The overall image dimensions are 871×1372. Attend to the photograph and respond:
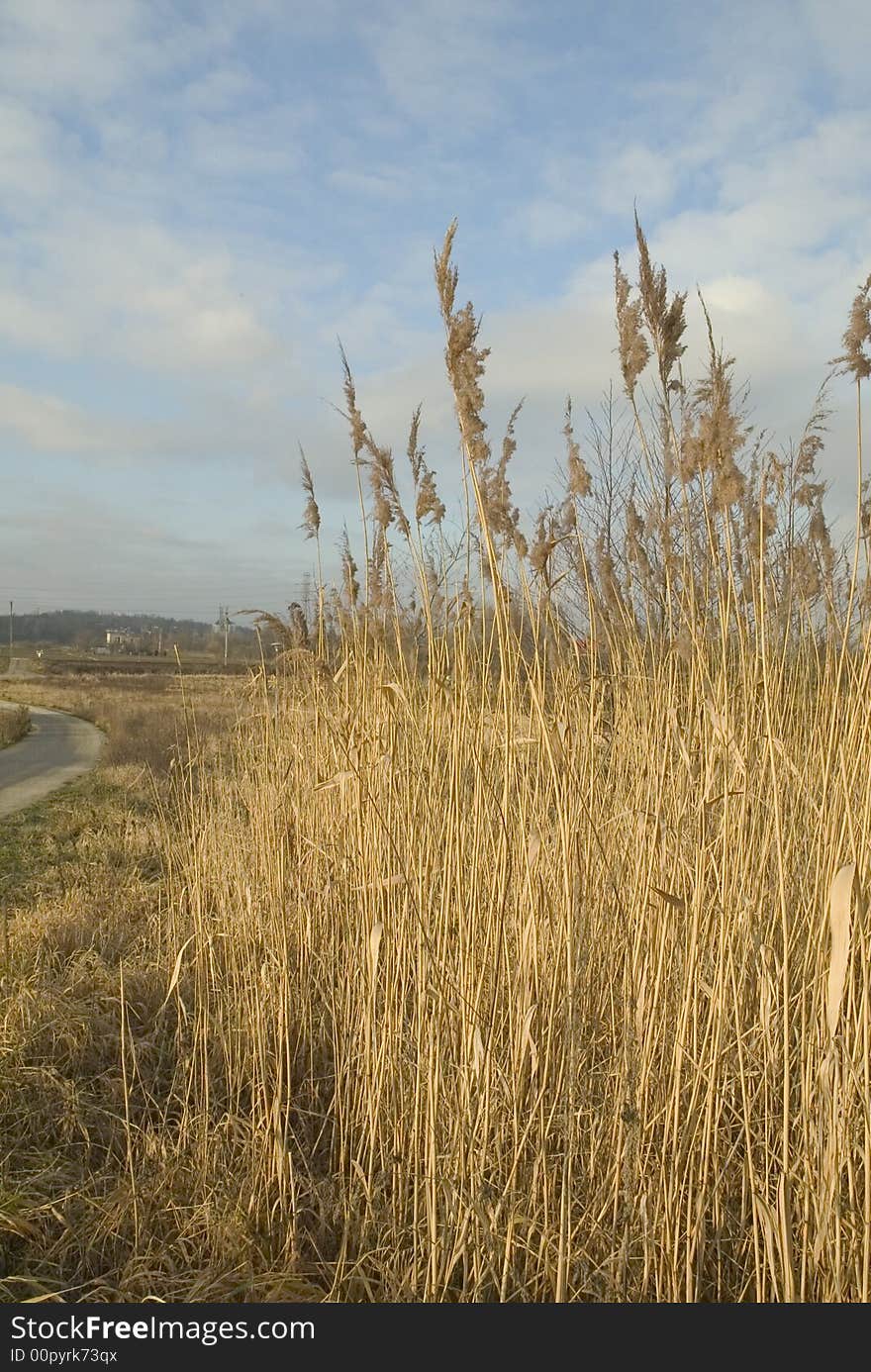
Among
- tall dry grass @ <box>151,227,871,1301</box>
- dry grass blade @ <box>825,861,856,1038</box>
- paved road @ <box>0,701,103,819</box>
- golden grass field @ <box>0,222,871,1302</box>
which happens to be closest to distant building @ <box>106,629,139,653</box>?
paved road @ <box>0,701,103,819</box>

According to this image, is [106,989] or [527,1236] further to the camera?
[106,989]

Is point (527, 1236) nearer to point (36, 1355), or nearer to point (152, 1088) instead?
point (36, 1355)

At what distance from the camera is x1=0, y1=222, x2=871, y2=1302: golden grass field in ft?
5.02

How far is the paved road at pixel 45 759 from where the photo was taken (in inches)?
398

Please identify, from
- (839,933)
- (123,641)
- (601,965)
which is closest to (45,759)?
(601,965)

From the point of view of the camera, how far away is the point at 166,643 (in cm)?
362

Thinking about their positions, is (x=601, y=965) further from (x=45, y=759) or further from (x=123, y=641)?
(x=123, y=641)

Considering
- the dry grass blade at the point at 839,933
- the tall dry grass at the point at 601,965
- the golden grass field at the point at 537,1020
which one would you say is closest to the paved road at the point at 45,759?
the golden grass field at the point at 537,1020

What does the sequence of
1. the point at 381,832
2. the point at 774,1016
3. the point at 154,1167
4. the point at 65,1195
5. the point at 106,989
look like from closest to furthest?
the point at 774,1016
the point at 65,1195
the point at 154,1167
the point at 381,832
the point at 106,989

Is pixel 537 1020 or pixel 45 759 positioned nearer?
pixel 537 1020

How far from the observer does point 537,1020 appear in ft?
6.15

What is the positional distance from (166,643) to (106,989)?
1436 mm

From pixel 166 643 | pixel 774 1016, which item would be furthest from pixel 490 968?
pixel 166 643

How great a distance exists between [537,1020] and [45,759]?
13.3 metres
